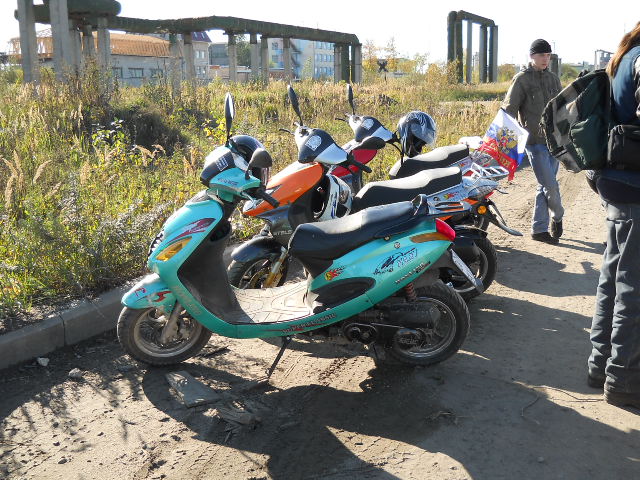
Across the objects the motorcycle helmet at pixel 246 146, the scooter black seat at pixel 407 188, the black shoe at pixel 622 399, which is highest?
the motorcycle helmet at pixel 246 146

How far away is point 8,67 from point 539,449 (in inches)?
509

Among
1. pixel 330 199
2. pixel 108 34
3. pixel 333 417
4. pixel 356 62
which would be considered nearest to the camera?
pixel 333 417

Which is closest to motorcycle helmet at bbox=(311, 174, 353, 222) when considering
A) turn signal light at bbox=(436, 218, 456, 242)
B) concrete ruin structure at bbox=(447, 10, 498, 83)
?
turn signal light at bbox=(436, 218, 456, 242)

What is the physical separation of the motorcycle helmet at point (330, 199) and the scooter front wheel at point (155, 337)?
4.43ft

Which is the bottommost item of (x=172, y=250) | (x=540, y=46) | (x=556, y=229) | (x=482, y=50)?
(x=556, y=229)

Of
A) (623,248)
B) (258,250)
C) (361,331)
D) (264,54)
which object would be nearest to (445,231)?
(361,331)

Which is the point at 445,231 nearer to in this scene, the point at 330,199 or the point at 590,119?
the point at 590,119

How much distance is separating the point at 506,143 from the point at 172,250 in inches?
125

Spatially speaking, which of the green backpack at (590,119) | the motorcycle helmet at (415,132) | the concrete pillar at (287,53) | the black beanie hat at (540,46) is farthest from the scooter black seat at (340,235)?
the concrete pillar at (287,53)

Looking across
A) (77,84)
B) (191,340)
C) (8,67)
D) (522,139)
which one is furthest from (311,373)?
(8,67)

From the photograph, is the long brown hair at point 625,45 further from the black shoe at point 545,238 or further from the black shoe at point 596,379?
the black shoe at point 545,238

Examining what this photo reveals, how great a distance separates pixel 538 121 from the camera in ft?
22.6

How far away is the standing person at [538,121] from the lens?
6.80 meters

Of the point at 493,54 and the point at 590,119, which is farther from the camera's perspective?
the point at 493,54
